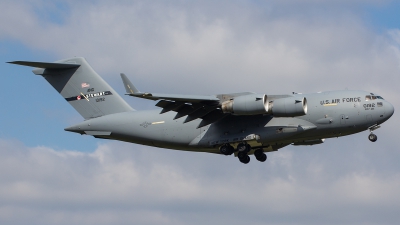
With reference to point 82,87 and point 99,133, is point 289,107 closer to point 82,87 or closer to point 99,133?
point 99,133

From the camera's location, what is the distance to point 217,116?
2492 centimetres

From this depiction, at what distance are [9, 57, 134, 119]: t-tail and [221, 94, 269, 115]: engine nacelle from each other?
541cm

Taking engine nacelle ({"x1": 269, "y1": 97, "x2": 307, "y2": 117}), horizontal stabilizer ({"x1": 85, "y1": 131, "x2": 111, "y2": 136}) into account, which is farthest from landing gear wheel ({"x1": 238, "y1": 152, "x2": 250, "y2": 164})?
horizontal stabilizer ({"x1": 85, "y1": 131, "x2": 111, "y2": 136})

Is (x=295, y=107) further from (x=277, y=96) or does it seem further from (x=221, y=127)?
(x=221, y=127)

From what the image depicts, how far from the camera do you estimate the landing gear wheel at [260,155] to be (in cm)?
2645

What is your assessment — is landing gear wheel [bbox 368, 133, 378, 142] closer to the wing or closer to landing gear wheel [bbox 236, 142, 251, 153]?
landing gear wheel [bbox 236, 142, 251, 153]

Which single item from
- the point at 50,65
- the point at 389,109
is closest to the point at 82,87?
the point at 50,65

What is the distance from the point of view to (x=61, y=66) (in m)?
27.7

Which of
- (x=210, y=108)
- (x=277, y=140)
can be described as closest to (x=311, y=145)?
(x=277, y=140)

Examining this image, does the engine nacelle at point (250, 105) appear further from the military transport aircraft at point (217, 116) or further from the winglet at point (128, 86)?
the winglet at point (128, 86)

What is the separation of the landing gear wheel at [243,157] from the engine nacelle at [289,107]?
2.51m

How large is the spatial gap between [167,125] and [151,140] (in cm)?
84

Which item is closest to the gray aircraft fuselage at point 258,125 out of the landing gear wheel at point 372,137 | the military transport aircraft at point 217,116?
the military transport aircraft at point 217,116

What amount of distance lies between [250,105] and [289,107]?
1.20 m
